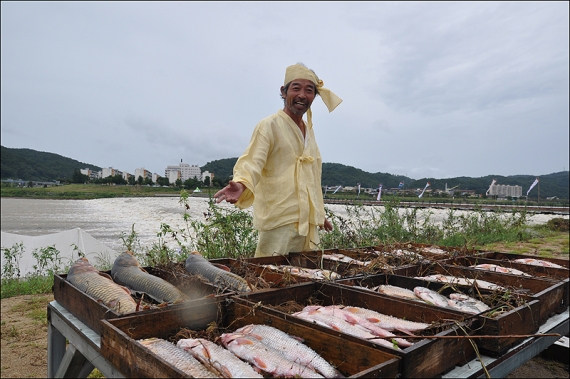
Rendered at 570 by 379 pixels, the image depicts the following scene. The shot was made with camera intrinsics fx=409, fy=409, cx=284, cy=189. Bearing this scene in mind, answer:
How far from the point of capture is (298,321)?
1746mm

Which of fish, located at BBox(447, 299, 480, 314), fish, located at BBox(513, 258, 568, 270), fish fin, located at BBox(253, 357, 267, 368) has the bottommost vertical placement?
fish fin, located at BBox(253, 357, 267, 368)

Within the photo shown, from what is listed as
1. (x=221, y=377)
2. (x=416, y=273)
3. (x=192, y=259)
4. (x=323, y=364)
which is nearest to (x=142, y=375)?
(x=221, y=377)

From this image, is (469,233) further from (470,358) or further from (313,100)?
(470,358)

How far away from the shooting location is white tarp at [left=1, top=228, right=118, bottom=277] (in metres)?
8.08

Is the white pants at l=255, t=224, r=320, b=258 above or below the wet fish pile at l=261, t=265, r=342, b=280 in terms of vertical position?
above

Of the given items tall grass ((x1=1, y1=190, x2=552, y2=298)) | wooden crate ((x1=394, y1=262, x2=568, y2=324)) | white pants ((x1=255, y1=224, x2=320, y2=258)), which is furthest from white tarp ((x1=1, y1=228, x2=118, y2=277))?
wooden crate ((x1=394, y1=262, x2=568, y2=324))

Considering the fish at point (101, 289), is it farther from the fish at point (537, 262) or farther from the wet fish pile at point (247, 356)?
the fish at point (537, 262)

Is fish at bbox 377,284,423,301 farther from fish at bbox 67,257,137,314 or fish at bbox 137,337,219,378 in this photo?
fish at bbox 67,257,137,314

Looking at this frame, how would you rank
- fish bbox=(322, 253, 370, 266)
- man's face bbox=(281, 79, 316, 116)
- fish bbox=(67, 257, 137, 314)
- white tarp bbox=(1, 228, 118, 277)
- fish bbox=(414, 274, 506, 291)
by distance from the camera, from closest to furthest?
fish bbox=(67, 257, 137, 314) → fish bbox=(414, 274, 506, 291) → fish bbox=(322, 253, 370, 266) → man's face bbox=(281, 79, 316, 116) → white tarp bbox=(1, 228, 118, 277)

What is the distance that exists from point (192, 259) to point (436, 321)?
5.40 feet

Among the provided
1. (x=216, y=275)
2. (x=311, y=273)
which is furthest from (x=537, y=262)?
(x=216, y=275)

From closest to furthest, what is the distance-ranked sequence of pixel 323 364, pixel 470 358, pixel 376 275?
pixel 323 364, pixel 470 358, pixel 376 275

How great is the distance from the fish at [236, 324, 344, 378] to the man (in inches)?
69.6

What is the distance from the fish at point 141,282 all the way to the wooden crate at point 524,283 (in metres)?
1.59
